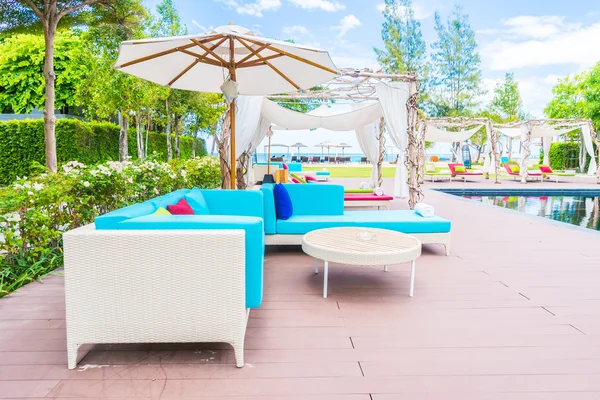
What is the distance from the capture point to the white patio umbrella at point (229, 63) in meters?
3.38

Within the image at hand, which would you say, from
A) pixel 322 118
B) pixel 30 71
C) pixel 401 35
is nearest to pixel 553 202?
pixel 322 118

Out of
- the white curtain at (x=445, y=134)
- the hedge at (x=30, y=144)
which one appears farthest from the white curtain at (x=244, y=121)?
the white curtain at (x=445, y=134)

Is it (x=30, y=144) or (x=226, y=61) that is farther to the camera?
(x=30, y=144)

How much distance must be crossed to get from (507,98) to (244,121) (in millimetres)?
31142

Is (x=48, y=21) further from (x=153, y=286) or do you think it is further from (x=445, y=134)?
(x=445, y=134)

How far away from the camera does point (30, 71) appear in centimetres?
1922

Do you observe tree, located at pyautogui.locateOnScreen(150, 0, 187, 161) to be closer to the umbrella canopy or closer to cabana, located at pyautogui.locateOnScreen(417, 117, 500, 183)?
cabana, located at pyautogui.locateOnScreen(417, 117, 500, 183)

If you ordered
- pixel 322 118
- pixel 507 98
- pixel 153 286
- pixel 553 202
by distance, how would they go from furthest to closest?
pixel 507 98 → pixel 553 202 → pixel 322 118 → pixel 153 286

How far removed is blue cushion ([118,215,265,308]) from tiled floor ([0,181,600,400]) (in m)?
0.29

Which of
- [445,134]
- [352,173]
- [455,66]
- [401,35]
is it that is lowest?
[352,173]

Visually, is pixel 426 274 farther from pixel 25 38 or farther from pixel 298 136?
pixel 25 38

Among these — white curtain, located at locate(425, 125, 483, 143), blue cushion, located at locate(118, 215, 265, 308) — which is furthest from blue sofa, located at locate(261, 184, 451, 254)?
white curtain, located at locate(425, 125, 483, 143)

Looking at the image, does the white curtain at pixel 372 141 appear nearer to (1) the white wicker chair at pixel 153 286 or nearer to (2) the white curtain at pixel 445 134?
(2) the white curtain at pixel 445 134

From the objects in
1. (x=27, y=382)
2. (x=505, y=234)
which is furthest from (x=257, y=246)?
(x=505, y=234)
